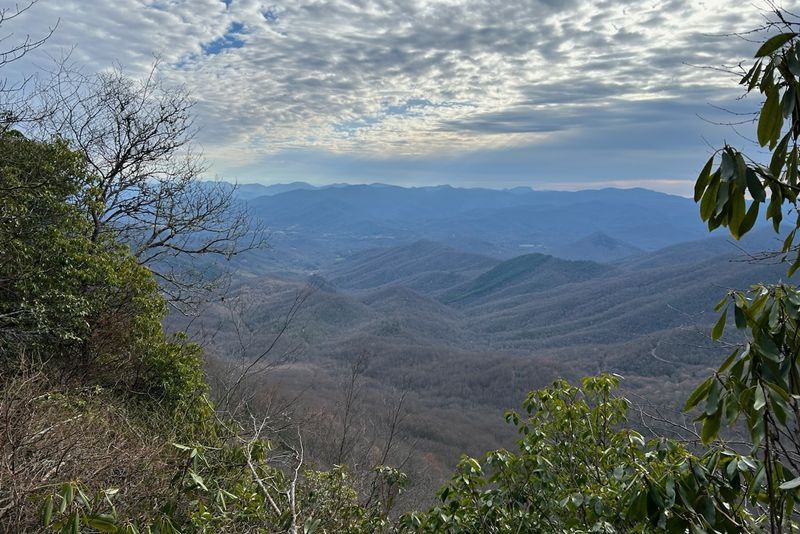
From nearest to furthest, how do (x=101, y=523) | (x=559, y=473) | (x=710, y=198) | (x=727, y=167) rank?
1. (x=727, y=167)
2. (x=710, y=198)
3. (x=101, y=523)
4. (x=559, y=473)

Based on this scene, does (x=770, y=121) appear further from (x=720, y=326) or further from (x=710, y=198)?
(x=720, y=326)

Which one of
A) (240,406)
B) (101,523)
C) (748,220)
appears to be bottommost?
(240,406)

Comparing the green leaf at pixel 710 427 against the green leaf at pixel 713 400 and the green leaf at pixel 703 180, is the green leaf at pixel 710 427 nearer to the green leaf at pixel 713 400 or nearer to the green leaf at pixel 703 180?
the green leaf at pixel 713 400

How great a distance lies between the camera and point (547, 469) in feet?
13.9

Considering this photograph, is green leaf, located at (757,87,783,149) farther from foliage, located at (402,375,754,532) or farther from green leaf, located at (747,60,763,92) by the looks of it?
foliage, located at (402,375,754,532)

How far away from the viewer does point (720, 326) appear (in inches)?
74.8

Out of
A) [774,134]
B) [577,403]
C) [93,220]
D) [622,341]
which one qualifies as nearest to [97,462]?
[577,403]

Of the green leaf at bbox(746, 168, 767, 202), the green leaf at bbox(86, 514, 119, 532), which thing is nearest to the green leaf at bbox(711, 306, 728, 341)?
the green leaf at bbox(746, 168, 767, 202)

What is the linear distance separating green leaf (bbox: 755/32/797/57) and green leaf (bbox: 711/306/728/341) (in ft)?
3.25

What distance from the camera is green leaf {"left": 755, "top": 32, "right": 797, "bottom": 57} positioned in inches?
67.2

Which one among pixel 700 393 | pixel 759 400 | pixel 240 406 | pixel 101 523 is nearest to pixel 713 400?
pixel 700 393

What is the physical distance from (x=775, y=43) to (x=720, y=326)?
3.51 ft

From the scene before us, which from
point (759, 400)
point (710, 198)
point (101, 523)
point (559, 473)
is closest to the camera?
point (759, 400)

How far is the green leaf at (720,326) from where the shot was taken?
1.86 meters
